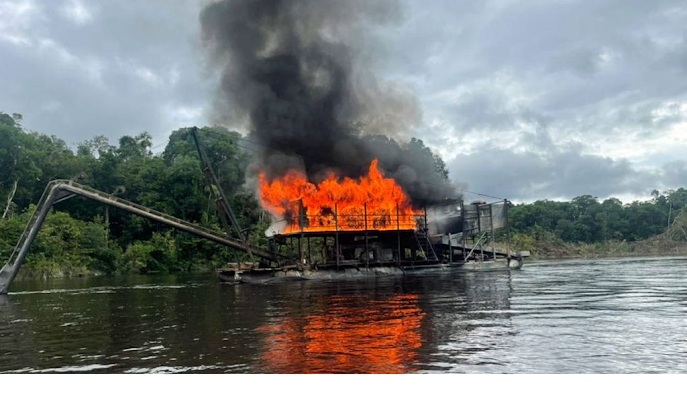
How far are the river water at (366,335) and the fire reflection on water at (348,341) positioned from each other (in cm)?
3

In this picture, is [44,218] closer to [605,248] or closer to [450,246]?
[450,246]

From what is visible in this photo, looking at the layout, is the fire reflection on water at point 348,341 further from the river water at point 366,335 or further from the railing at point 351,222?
the railing at point 351,222

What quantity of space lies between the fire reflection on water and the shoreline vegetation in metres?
37.9

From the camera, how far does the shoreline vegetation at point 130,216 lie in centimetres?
7412

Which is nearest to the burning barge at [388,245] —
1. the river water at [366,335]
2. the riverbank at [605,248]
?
the river water at [366,335]

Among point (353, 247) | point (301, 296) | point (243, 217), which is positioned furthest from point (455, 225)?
point (243, 217)

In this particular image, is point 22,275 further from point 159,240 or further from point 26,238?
point 26,238

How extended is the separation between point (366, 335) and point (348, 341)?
1.14 m

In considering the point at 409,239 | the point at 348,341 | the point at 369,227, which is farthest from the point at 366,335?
the point at 409,239

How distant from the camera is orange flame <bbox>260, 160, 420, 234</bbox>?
163 feet

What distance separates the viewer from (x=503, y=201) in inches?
2223

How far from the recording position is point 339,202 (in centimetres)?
5150

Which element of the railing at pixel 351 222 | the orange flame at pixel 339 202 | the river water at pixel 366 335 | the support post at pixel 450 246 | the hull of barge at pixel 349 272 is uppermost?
the orange flame at pixel 339 202

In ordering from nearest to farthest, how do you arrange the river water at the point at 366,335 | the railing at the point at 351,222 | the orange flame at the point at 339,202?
the river water at the point at 366,335
the railing at the point at 351,222
the orange flame at the point at 339,202
